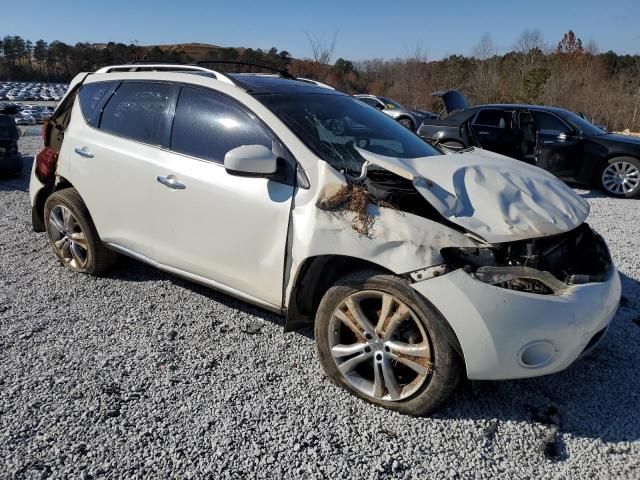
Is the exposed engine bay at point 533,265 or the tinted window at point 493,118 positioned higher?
the tinted window at point 493,118

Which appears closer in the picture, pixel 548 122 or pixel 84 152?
pixel 84 152

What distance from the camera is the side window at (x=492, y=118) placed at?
9109mm

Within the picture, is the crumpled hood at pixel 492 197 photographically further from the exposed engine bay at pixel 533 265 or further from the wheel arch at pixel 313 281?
the wheel arch at pixel 313 281

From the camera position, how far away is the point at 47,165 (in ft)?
13.6

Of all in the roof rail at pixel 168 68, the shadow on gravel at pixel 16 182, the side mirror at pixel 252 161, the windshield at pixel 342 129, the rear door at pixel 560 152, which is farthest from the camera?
the rear door at pixel 560 152

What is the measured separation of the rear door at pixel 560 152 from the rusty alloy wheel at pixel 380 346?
6797 millimetres

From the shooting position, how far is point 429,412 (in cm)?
240

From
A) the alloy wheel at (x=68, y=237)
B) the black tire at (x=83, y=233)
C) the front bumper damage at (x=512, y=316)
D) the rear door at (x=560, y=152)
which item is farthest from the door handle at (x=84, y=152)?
the rear door at (x=560, y=152)

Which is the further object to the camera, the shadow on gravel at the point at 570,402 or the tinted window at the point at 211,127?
the tinted window at the point at 211,127

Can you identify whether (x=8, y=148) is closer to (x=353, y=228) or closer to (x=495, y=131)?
(x=353, y=228)

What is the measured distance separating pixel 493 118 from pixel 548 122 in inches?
41.1

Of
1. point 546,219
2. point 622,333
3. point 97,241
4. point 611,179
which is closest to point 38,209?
point 97,241

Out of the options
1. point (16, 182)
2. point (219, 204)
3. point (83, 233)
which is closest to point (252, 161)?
point (219, 204)

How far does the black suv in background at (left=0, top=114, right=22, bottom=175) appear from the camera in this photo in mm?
8141
